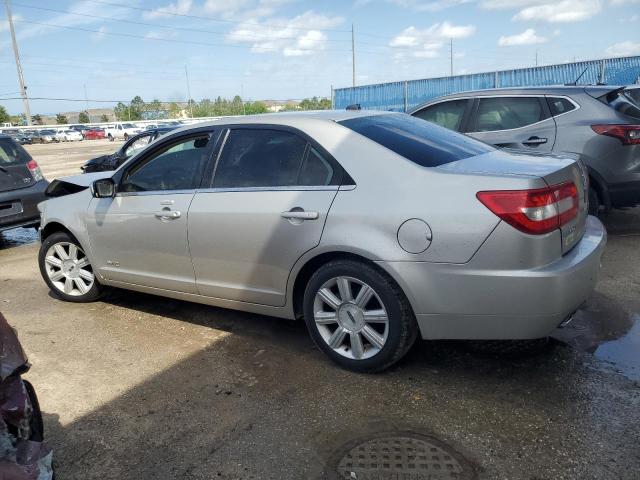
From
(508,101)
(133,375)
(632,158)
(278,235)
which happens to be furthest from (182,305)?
(632,158)

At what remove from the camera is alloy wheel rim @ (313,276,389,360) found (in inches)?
128

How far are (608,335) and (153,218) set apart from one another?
11.0 ft

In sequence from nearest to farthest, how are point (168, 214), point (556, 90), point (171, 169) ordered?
point (168, 214) < point (171, 169) < point (556, 90)

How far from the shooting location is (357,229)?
10.4 ft

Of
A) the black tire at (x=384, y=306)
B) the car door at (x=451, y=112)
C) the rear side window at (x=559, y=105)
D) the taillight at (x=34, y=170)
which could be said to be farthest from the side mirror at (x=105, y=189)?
the rear side window at (x=559, y=105)

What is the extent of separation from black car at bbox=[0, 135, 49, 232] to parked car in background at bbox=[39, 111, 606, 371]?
11.8ft

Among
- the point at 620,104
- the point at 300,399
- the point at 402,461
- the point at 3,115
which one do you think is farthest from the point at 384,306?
the point at 3,115

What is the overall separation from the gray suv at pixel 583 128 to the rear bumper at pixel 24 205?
19.6 feet

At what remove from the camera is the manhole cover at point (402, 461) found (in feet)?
8.11

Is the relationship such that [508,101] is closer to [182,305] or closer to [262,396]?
[182,305]

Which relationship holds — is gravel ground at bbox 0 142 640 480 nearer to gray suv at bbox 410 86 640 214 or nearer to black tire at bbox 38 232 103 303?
black tire at bbox 38 232 103 303

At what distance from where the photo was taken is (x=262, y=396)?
324cm

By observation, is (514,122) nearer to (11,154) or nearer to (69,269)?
(69,269)

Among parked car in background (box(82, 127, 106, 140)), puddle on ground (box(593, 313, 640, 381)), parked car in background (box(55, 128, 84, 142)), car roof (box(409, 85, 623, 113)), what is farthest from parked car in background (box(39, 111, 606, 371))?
parked car in background (box(82, 127, 106, 140))
